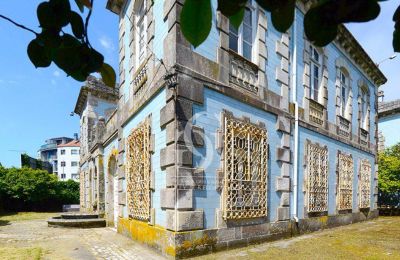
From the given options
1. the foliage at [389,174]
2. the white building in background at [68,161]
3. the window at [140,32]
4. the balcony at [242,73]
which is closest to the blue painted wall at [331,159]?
the balcony at [242,73]

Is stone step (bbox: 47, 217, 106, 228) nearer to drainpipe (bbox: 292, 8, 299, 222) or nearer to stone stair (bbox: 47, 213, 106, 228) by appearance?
stone stair (bbox: 47, 213, 106, 228)

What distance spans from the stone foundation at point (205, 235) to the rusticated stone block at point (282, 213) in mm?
129

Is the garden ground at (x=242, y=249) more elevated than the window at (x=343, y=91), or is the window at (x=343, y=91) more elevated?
the window at (x=343, y=91)

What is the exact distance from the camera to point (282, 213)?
8461mm

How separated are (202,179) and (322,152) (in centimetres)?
621

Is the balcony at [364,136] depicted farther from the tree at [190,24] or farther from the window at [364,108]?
the tree at [190,24]

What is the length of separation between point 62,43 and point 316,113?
35.2ft

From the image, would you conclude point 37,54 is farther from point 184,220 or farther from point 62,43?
point 184,220

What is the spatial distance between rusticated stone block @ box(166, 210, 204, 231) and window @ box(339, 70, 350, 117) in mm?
9189

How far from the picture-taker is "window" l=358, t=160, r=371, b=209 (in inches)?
Result: 538

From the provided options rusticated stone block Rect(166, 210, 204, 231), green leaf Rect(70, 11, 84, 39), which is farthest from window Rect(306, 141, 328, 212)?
green leaf Rect(70, 11, 84, 39)

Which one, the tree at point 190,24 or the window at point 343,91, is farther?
the window at point 343,91

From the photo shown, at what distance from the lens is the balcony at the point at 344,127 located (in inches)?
496

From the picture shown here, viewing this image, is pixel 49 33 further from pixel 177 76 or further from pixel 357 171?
pixel 357 171
